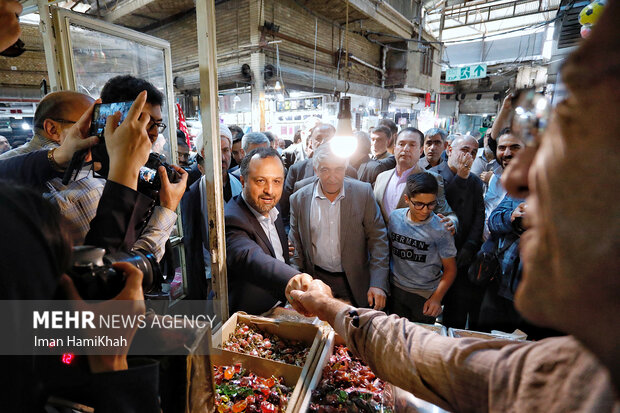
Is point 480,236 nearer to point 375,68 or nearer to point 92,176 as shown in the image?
point 92,176

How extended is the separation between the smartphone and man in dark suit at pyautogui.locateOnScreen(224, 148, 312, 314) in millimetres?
942

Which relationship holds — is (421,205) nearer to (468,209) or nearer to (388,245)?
(388,245)

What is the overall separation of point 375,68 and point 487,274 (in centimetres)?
1343

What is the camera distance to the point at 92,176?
144 cm

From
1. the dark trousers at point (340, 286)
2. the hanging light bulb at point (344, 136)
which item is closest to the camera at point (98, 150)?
the hanging light bulb at point (344, 136)

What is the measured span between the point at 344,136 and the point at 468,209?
4.98 ft

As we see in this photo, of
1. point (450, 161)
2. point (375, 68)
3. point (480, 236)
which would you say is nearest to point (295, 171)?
point (450, 161)

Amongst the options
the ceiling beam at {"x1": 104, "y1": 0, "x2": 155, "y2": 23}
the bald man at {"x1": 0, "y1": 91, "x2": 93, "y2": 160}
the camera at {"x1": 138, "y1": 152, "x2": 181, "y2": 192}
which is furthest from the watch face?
the ceiling beam at {"x1": 104, "y1": 0, "x2": 155, "y2": 23}

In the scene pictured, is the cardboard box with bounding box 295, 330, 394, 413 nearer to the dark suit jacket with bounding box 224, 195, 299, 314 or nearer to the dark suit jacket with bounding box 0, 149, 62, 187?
the dark suit jacket with bounding box 224, 195, 299, 314

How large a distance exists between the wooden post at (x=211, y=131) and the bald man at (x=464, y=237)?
2358 millimetres

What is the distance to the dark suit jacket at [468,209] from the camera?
299 centimetres

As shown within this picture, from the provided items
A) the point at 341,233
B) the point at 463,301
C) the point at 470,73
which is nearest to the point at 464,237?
the point at 463,301

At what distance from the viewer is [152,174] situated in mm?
1399

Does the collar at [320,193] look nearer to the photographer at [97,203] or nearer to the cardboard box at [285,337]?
the cardboard box at [285,337]
